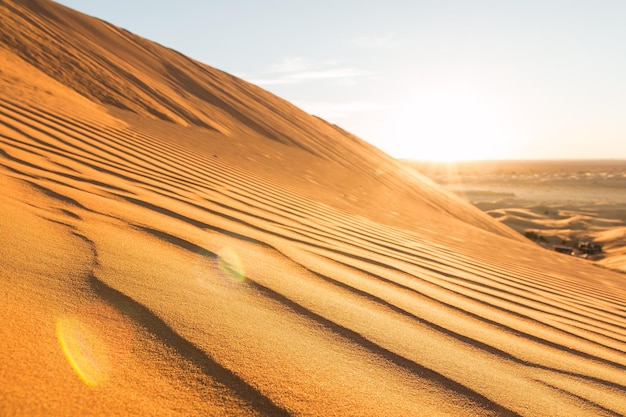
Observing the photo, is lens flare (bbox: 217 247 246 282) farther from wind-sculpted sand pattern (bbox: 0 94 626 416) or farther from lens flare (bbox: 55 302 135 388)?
lens flare (bbox: 55 302 135 388)

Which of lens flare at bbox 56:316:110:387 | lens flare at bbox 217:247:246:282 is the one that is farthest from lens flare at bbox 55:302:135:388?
lens flare at bbox 217:247:246:282

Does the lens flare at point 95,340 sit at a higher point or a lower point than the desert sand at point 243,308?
lower

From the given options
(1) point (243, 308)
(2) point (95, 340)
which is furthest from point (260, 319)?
(2) point (95, 340)

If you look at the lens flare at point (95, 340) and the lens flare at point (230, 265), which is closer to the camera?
the lens flare at point (95, 340)

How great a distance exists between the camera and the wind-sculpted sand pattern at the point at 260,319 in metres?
0.83

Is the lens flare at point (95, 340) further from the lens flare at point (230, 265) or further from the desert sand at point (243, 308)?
the lens flare at point (230, 265)

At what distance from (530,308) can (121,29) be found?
493 inches

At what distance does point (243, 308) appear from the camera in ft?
3.91

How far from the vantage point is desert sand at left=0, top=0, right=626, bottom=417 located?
822mm

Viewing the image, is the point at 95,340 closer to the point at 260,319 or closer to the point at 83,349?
the point at 83,349

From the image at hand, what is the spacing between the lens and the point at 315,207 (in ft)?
12.3

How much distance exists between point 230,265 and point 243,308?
0.35 m

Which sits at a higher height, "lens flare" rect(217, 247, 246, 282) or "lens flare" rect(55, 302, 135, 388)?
"lens flare" rect(217, 247, 246, 282)

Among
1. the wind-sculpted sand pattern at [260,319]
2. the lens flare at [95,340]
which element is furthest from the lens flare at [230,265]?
the lens flare at [95,340]
